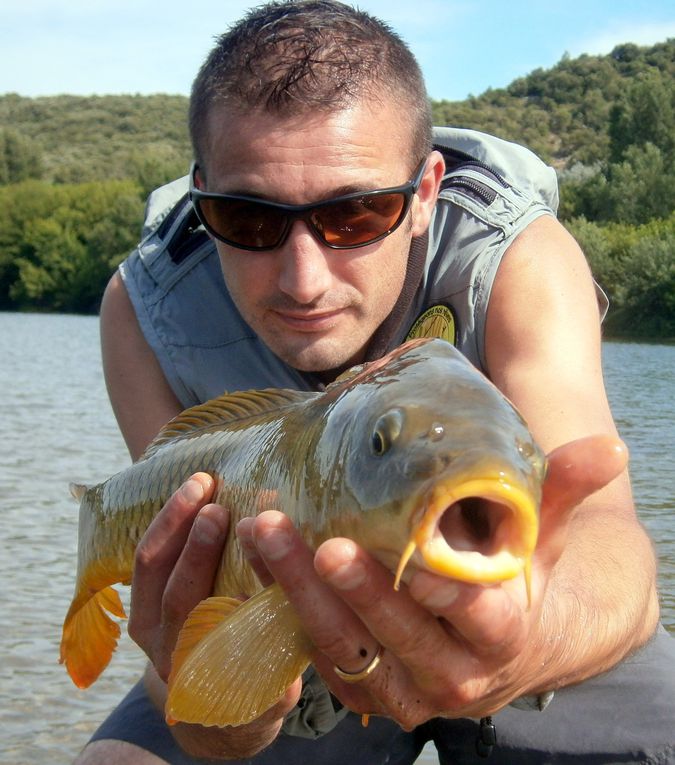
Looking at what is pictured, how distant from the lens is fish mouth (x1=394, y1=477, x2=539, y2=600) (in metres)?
1.41

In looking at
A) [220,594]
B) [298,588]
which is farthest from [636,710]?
[298,588]

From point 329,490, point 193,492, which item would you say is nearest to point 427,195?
point 193,492

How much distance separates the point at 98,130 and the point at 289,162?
119 metres

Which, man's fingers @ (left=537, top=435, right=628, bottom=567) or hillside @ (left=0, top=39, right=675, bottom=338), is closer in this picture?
man's fingers @ (left=537, top=435, right=628, bottom=567)

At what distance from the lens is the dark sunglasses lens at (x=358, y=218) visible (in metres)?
2.96

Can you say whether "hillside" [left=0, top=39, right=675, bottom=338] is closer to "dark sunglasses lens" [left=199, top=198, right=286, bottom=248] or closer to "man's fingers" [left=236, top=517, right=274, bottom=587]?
"dark sunglasses lens" [left=199, top=198, right=286, bottom=248]

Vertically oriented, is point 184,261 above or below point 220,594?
above

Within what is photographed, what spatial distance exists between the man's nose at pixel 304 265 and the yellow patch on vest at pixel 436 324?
1.35 feet

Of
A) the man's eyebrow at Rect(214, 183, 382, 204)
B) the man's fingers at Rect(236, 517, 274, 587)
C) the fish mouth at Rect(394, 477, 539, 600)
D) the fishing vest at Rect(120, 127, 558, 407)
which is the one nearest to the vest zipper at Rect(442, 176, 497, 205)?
the fishing vest at Rect(120, 127, 558, 407)

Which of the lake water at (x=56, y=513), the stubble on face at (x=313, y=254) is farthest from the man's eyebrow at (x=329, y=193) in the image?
the lake water at (x=56, y=513)

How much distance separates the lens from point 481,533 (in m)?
1.50

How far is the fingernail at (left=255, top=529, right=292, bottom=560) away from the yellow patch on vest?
4.86ft

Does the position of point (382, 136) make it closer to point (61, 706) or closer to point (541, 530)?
point (541, 530)

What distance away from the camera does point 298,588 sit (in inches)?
73.2
